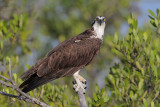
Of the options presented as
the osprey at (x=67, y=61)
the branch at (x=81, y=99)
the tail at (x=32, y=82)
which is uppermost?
the osprey at (x=67, y=61)

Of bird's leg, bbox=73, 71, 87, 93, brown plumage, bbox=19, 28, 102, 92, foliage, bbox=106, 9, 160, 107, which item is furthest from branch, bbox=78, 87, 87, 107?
foliage, bbox=106, 9, 160, 107

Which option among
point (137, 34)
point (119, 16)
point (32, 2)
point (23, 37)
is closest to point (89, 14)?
point (119, 16)

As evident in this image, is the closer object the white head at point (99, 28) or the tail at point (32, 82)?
the tail at point (32, 82)

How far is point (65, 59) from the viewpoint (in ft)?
23.1

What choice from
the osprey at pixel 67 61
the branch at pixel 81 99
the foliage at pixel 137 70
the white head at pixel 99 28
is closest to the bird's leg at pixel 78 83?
the osprey at pixel 67 61

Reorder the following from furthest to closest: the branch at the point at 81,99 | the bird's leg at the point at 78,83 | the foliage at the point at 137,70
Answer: the foliage at the point at 137,70
the bird's leg at the point at 78,83
the branch at the point at 81,99

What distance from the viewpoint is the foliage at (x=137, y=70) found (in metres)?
6.95

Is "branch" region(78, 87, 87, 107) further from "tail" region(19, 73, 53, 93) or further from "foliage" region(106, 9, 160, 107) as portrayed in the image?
"foliage" region(106, 9, 160, 107)

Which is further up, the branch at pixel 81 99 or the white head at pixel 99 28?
the white head at pixel 99 28

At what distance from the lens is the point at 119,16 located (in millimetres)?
17344

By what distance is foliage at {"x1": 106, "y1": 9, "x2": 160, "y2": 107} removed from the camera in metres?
6.95

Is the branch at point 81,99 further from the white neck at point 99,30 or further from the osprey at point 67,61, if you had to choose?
the white neck at point 99,30

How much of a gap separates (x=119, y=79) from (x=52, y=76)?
1686 mm

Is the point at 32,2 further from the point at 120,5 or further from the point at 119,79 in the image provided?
the point at 119,79
